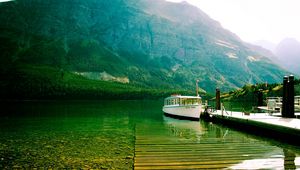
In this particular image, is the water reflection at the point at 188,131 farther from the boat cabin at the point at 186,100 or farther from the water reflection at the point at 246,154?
the boat cabin at the point at 186,100

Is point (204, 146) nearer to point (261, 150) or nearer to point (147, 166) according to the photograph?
point (261, 150)

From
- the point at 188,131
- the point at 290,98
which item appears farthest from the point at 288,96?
the point at 188,131

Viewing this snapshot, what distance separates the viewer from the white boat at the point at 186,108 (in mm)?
56500

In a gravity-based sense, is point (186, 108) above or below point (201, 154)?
above

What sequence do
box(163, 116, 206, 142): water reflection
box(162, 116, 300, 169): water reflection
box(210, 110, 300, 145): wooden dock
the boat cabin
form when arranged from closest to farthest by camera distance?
box(162, 116, 300, 169): water reflection → box(210, 110, 300, 145): wooden dock → box(163, 116, 206, 142): water reflection → the boat cabin

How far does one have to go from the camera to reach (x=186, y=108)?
5822 cm

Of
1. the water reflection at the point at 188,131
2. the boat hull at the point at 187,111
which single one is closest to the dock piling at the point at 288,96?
the water reflection at the point at 188,131

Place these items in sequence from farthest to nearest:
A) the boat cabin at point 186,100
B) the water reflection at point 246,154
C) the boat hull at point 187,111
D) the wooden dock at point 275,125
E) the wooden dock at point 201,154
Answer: the boat cabin at point 186,100 → the boat hull at point 187,111 → the wooden dock at point 275,125 → the wooden dock at point 201,154 → the water reflection at point 246,154

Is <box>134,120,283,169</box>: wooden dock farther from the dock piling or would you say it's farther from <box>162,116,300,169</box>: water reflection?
the dock piling

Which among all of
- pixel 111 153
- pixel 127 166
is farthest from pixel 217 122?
pixel 127 166

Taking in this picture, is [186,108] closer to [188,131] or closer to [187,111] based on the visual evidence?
[187,111]

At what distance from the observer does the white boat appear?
185ft

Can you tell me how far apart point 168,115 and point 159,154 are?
45901mm

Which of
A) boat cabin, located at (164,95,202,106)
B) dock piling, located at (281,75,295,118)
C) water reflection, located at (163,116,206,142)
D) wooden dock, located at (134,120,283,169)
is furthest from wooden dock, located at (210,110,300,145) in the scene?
boat cabin, located at (164,95,202,106)
